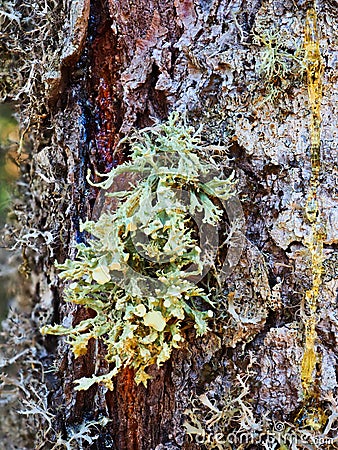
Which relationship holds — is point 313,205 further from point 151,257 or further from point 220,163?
point 151,257

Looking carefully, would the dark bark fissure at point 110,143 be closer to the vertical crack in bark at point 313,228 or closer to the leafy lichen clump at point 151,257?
the leafy lichen clump at point 151,257

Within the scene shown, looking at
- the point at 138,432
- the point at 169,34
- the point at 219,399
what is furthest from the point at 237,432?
the point at 169,34

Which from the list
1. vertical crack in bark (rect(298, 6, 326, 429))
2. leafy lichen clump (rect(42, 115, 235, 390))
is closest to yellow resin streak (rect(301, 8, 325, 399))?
vertical crack in bark (rect(298, 6, 326, 429))

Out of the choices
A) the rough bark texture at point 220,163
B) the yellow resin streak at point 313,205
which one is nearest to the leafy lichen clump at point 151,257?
the rough bark texture at point 220,163

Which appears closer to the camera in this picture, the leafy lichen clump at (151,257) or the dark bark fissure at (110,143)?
the leafy lichen clump at (151,257)

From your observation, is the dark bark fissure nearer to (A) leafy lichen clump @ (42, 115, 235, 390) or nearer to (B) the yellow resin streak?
(A) leafy lichen clump @ (42, 115, 235, 390)

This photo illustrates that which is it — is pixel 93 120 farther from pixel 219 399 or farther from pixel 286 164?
pixel 219 399
